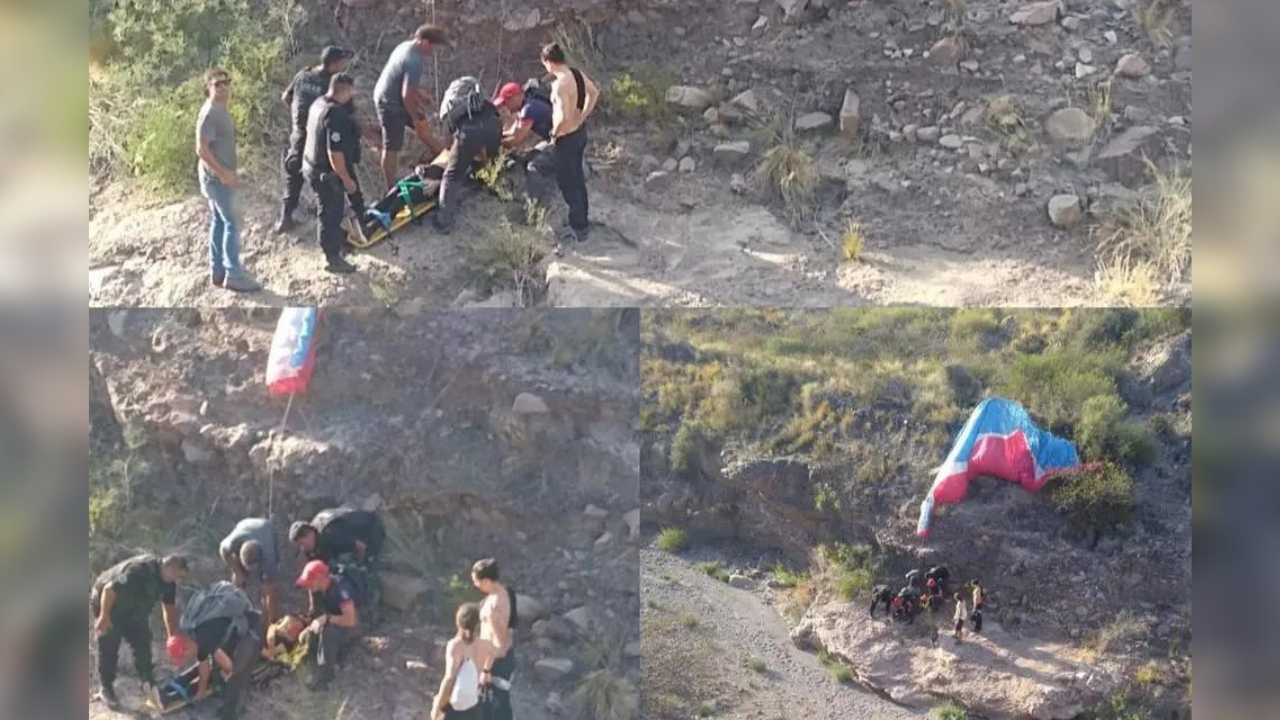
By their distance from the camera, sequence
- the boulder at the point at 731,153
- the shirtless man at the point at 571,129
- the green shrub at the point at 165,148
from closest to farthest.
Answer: the shirtless man at the point at 571,129 < the boulder at the point at 731,153 < the green shrub at the point at 165,148

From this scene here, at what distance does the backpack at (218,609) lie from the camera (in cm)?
516

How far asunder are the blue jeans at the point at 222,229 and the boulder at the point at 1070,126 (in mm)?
3504

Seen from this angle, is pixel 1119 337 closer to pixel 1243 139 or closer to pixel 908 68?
pixel 1243 139

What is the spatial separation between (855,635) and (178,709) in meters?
2.65

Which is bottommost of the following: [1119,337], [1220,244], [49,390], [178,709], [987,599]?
[178,709]

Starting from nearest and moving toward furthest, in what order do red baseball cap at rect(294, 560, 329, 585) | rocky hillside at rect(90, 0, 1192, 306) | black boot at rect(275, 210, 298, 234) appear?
red baseball cap at rect(294, 560, 329, 585)
rocky hillside at rect(90, 0, 1192, 306)
black boot at rect(275, 210, 298, 234)

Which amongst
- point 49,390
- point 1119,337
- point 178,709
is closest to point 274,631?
point 178,709

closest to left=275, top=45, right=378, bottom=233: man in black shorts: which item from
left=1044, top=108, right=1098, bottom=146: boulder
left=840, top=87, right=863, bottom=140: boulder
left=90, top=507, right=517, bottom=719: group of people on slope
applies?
left=90, top=507, right=517, bottom=719: group of people on slope

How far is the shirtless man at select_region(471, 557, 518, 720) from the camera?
500cm

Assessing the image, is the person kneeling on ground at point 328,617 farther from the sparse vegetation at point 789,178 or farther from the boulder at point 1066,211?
the boulder at point 1066,211

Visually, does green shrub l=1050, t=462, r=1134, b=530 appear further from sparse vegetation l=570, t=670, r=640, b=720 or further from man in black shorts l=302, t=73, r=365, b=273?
man in black shorts l=302, t=73, r=365, b=273

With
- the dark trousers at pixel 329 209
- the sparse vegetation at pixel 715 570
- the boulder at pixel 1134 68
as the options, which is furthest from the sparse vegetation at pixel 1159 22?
the dark trousers at pixel 329 209

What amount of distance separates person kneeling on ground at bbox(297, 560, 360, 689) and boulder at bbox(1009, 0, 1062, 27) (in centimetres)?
382

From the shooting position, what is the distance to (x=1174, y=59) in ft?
18.7
